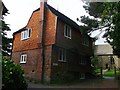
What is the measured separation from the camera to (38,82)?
888 inches

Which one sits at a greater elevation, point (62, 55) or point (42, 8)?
point (42, 8)

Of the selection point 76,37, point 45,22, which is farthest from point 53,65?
point 76,37

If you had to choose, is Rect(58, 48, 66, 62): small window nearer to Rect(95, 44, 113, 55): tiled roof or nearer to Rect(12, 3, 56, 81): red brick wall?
Rect(12, 3, 56, 81): red brick wall

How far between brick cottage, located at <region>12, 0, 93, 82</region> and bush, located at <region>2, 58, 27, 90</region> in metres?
9.90

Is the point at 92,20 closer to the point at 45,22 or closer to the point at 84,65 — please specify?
the point at 45,22

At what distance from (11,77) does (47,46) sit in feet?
38.9

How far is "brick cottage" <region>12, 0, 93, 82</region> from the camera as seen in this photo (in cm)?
2292

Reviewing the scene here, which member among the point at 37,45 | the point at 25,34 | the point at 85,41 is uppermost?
the point at 25,34

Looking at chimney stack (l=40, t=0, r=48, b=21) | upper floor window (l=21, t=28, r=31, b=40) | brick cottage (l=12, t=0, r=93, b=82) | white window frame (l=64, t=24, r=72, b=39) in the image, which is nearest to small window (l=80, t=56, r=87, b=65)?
brick cottage (l=12, t=0, r=93, b=82)

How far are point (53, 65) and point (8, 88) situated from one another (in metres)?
11.1

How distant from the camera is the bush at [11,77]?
11.4 m

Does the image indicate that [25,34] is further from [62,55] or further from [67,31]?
[62,55]

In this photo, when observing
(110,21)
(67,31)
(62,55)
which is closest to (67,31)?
(67,31)

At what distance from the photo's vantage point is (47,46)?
76.9ft
